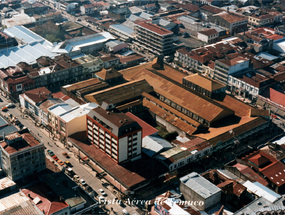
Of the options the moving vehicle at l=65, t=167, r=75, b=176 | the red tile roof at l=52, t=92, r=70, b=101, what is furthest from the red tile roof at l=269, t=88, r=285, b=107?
the moving vehicle at l=65, t=167, r=75, b=176

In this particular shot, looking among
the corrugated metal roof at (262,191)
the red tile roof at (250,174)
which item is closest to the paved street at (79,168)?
the corrugated metal roof at (262,191)

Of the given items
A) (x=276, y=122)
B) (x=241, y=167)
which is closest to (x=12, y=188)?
(x=241, y=167)

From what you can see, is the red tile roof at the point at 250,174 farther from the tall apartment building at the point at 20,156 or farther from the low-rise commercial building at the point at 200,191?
the tall apartment building at the point at 20,156

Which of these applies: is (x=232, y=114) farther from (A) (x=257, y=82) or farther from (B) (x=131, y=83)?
(B) (x=131, y=83)

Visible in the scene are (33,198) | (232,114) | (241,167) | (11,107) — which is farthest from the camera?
(11,107)

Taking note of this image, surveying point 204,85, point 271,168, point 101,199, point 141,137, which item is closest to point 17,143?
point 101,199

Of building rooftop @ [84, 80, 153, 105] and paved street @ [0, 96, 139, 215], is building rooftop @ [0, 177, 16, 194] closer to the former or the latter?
paved street @ [0, 96, 139, 215]

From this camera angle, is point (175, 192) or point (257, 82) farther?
point (257, 82)
